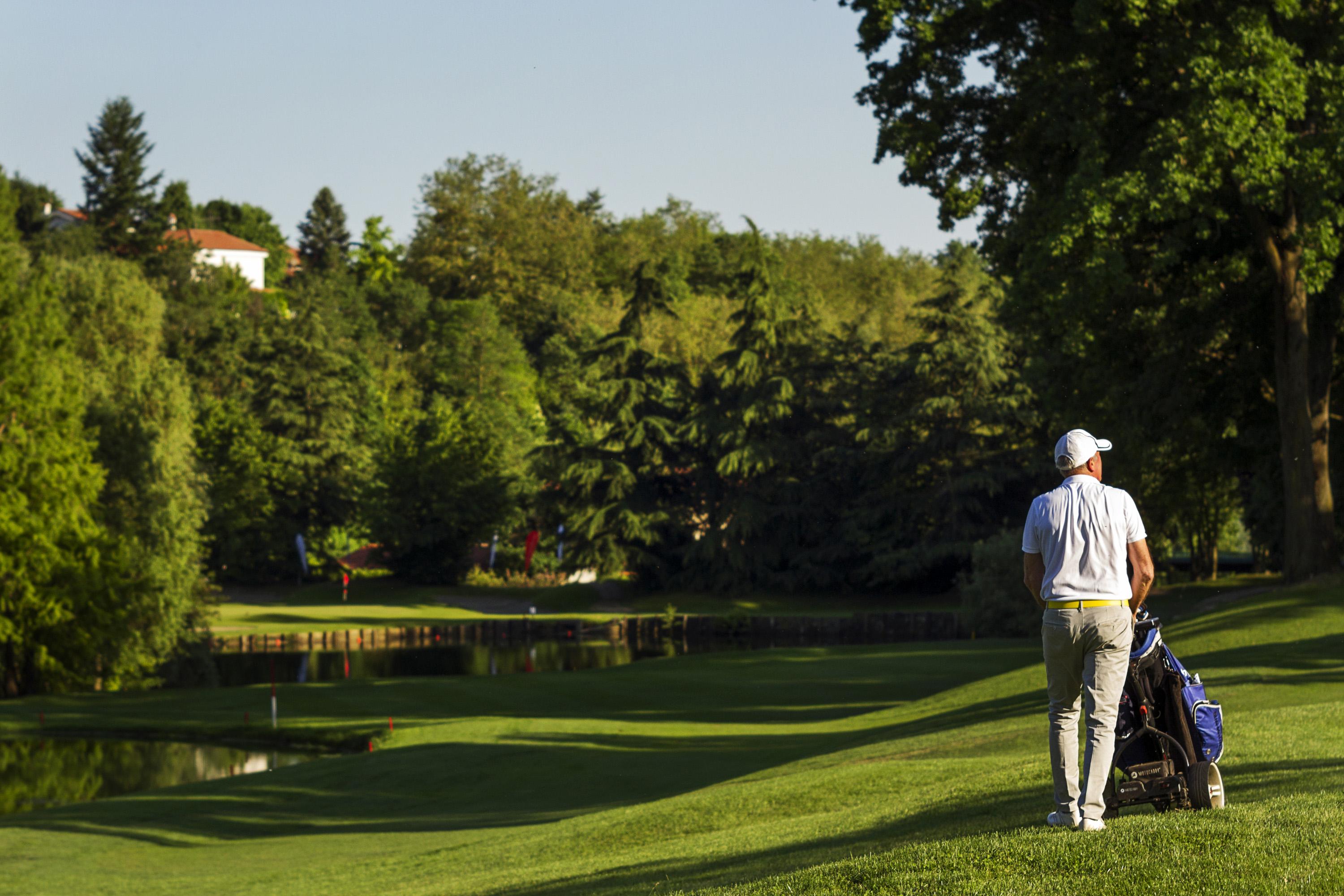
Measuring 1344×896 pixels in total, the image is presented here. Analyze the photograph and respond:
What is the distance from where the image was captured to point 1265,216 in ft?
82.8

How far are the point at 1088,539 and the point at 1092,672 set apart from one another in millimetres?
662

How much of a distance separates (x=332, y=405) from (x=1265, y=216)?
189ft

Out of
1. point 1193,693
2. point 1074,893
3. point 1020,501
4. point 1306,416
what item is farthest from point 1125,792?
point 1020,501

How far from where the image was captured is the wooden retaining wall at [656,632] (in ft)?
167

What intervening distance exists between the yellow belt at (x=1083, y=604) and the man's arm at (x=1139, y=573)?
8 centimetres

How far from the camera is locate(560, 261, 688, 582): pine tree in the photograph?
64375 mm

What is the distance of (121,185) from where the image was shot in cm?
8819

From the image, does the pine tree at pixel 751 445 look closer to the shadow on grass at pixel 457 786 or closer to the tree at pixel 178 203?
the shadow on grass at pixel 457 786

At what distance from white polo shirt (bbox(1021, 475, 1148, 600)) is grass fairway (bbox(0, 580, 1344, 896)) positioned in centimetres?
118

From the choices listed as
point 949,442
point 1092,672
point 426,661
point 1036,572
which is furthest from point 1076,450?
point 949,442

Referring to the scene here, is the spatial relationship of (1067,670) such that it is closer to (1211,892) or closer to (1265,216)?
(1211,892)

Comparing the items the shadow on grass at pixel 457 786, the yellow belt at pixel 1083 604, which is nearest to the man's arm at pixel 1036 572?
the yellow belt at pixel 1083 604

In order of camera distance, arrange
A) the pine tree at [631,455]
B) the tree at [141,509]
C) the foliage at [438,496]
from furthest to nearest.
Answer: the foliage at [438,496], the pine tree at [631,455], the tree at [141,509]

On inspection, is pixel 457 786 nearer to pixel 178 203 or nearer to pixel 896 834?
pixel 896 834
